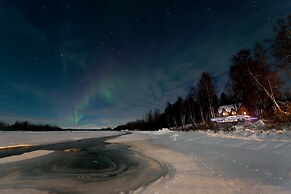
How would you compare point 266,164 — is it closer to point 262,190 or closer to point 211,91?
point 262,190

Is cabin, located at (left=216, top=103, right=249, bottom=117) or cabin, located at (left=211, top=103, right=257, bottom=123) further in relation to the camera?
cabin, located at (left=216, top=103, right=249, bottom=117)

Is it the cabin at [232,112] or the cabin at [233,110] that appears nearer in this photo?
the cabin at [232,112]

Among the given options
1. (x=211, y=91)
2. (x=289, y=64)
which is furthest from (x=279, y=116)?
(x=211, y=91)

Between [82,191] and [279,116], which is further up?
[279,116]

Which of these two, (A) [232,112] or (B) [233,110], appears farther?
(A) [232,112]

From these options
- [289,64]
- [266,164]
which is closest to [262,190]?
[266,164]

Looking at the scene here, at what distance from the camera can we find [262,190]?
5.28m

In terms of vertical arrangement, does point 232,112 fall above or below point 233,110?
below

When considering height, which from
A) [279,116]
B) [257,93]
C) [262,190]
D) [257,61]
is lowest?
[262,190]

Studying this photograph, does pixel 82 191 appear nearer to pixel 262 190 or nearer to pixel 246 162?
pixel 262 190

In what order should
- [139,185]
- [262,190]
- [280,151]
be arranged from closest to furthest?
[262,190] → [139,185] → [280,151]

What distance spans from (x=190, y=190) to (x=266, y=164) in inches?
162

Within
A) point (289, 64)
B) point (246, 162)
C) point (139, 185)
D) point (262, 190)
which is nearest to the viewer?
point (262, 190)

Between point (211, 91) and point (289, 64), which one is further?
point (211, 91)
